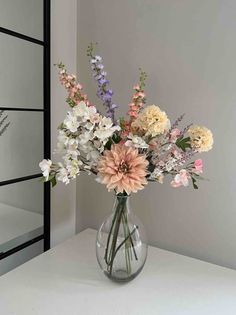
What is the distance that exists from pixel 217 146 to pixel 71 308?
783mm

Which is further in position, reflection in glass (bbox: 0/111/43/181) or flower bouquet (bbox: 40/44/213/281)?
reflection in glass (bbox: 0/111/43/181)

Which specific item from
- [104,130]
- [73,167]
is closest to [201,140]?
[104,130]

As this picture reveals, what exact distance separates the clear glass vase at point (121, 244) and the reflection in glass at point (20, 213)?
46 centimetres

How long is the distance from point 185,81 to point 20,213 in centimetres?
93

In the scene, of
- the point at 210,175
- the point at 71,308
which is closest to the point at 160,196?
the point at 210,175

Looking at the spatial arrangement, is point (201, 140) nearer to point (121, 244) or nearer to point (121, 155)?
point (121, 155)

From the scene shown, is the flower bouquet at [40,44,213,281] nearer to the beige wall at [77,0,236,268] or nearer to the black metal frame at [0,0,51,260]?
the beige wall at [77,0,236,268]

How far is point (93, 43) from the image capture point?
1335 millimetres

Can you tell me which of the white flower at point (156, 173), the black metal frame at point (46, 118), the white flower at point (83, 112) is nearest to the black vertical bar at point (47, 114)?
the black metal frame at point (46, 118)

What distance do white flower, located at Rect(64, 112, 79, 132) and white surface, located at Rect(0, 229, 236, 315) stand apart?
55 cm

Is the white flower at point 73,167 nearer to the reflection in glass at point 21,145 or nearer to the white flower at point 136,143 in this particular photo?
the white flower at point 136,143

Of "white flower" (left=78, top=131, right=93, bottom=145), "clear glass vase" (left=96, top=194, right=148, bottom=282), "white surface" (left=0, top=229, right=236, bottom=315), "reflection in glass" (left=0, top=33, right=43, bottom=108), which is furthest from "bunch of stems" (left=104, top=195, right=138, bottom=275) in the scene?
"reflection in glass" (left=0, top=33, right=43, bottom=108)

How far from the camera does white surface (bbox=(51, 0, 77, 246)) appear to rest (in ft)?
4.30

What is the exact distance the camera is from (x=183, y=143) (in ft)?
2.81
